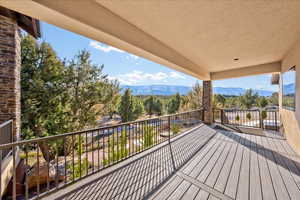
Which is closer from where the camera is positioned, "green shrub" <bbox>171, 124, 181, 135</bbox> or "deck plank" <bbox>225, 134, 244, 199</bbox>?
"deck plank" <bbox>225, 134, 244, 199</bbox>

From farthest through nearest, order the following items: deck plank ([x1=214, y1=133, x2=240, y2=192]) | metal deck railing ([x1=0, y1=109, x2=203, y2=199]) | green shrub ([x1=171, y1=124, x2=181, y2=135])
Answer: green shrub ([x1=171, y1=124, x2=181, y2=135]) → deck plank ([x1=214, y1=133, x2=240, y2=192]) → metal deck railing ([x1=0, y1=109, x2=203, y2=199])

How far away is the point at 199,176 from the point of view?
2.39m

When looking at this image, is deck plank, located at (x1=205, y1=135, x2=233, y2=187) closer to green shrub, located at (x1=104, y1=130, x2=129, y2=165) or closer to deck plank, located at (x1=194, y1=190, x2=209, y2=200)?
deck plank, located at (x1=194, y1=190, x2=209, y2=200)

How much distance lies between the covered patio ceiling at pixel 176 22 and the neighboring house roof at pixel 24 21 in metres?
2.04

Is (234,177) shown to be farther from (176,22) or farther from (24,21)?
(24,21)

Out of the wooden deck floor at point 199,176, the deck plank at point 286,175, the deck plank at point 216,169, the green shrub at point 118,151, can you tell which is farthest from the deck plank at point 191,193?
the green shrub at point 118,151

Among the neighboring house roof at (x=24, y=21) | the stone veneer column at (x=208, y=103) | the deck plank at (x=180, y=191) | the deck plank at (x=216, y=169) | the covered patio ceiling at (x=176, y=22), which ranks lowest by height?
the deck plank at (x=180, y=191)

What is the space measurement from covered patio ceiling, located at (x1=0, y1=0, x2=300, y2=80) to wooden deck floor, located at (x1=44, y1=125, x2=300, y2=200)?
2.35 metres

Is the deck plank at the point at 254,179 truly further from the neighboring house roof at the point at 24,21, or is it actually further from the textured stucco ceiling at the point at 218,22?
the neighboring house roof at the point at 24,21

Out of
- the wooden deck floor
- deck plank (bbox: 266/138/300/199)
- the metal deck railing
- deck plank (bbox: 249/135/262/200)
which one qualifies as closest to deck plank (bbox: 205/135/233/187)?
the wooden deck floor

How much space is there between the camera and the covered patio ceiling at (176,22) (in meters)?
1.84

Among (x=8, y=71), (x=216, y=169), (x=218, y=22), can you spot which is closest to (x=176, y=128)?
(x=216, y=169)

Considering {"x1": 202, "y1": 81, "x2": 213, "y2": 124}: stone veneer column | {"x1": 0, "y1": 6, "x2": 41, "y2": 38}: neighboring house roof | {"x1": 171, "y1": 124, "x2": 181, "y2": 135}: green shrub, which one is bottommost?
{"x1": 171, "y1": 124, "x2": 181, "y2": 135}: green shrub

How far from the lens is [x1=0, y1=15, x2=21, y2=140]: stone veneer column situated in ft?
9.89
